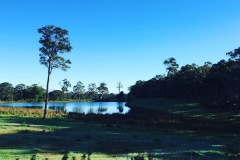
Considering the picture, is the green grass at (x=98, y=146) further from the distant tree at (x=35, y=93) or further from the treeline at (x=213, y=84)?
the distant tree at (x=35, y=93)

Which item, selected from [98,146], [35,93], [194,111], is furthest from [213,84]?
[35,93]

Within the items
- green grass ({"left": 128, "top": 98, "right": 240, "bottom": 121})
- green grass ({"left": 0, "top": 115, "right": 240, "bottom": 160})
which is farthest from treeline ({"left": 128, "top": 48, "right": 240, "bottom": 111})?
green grass ({"left": 0, "top": 115, "right": 240, "bottom": 160})

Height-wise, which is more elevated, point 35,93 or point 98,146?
point 35,93

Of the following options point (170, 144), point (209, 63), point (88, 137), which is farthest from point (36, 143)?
point (209, 63)

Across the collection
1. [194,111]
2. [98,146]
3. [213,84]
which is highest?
[213,84]

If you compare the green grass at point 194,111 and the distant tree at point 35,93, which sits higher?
the distant tree at point 35,93

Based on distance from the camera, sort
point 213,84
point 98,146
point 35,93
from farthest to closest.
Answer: point 35,93 < point 213,84 < point 98,146

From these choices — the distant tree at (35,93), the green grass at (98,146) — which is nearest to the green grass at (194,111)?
the green grass at (98,146)

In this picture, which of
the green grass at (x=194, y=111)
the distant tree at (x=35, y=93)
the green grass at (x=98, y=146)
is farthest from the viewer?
the distant tree at (x=35, y=93)

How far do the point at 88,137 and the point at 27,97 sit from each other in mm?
173460

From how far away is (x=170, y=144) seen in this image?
2580cm

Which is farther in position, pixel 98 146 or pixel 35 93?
pixel 35 93

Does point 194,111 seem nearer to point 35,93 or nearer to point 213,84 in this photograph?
point 213,84

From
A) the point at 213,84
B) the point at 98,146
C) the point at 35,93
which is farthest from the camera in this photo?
the point at 35,93
